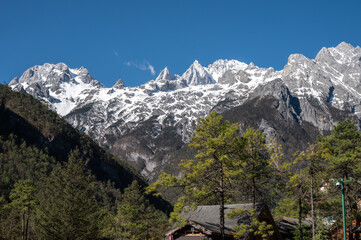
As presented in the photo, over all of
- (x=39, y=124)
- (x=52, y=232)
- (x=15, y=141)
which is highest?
(x=39, y=124)

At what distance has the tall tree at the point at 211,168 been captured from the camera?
2328cm

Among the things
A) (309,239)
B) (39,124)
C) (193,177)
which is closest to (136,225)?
(309,239)

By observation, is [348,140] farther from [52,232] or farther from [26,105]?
[26,105]

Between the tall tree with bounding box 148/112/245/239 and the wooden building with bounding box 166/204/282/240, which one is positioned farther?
the wooden building with bounding box 166/204/282/240

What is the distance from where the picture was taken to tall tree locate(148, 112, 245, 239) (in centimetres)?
2328

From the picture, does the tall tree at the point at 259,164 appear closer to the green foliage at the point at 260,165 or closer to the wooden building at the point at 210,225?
the green foliage at the point at 260,165

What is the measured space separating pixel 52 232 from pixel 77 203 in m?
4.85

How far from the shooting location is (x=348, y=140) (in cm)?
3538

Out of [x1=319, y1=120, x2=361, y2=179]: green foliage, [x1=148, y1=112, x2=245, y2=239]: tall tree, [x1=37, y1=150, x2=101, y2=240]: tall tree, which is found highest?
[x1=319, y1=120, x2=361, y2=179]: green foliage

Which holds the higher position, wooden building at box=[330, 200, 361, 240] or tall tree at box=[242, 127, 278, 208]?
tall tree at box=[242, 127, 278, 208]

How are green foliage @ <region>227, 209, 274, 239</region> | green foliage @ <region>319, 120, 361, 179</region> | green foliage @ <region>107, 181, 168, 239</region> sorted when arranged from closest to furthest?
green foliage @ <region>227, 209, 274, 239</region>, green foliage @ <region>319, 120, 361, 179</region>, green foliage @ <region>107, 181, 168, 239</region>

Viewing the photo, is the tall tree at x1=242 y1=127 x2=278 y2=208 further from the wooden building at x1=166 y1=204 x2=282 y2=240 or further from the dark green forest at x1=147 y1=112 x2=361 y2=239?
the wooden building at x1=166 y1=204 x2=282 y2=240

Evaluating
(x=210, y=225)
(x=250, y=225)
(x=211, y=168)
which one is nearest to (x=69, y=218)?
(x=210, y=225)

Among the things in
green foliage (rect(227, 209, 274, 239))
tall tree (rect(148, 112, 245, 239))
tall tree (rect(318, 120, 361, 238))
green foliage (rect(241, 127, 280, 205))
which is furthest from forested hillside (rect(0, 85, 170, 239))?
tall tree (rect(318, 120, 361, 238))
